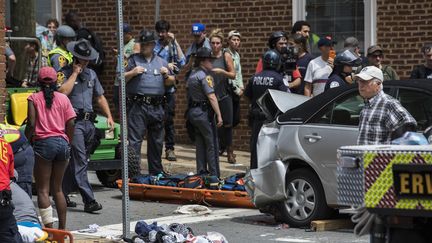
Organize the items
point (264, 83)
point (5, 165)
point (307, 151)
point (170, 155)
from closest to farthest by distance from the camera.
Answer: point (5, 165) < point (307, 151) < point (264, 83) < point (170, 155)

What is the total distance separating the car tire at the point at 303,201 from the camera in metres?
11.8

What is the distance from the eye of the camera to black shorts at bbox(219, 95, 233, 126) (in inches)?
650

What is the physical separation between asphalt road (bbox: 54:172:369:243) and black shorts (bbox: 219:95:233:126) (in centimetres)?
273

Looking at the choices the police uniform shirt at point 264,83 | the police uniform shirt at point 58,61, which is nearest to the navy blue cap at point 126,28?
the police uniform shirt at point 264,83

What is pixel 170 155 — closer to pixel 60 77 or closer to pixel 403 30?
pixel 403 30

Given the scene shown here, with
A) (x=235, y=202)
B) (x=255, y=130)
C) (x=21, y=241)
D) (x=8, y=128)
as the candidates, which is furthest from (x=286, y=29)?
(x=21, y=241)

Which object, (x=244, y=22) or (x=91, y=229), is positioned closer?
(x=91, y=229)

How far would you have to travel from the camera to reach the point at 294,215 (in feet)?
39.1

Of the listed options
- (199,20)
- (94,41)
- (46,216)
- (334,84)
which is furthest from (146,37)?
(94,41)

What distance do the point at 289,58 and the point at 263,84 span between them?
4.57 feet

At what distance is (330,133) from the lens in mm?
11672

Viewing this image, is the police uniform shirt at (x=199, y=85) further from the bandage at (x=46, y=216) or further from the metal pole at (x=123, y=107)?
the metal pole at (x=123, y=107)

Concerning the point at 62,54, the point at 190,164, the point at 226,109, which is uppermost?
the point at 62,54

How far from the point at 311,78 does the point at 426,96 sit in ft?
14.5
